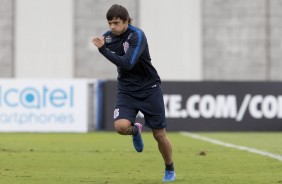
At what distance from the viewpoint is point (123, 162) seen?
510 inches

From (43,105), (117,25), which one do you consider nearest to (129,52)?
(117,25)

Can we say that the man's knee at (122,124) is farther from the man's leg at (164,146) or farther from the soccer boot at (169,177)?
the soccer boot at (169,177)

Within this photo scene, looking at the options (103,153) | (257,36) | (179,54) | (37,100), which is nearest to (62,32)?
(179,54)

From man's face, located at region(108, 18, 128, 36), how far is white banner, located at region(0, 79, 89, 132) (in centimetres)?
1392

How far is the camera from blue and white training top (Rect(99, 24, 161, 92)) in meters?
9.41

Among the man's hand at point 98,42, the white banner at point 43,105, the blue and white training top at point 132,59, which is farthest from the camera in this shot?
the white banner at point 43,105

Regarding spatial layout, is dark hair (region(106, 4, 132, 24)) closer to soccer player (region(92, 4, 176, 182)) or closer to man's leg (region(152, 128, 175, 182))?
soccer player (region(92, 4, 176, 182))

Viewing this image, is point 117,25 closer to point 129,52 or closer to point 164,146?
point 129,52

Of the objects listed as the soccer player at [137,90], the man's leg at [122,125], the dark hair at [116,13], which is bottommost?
the man's leg at [122,125]

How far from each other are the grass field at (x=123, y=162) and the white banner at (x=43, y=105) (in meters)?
2.93

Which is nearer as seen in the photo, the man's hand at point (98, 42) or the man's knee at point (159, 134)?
the man's hand at point (98, 42)

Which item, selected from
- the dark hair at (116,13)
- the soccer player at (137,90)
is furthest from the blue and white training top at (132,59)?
the dark hair at (116,13)

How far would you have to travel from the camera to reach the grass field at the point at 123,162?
10.2m

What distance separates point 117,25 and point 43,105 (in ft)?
45.9
